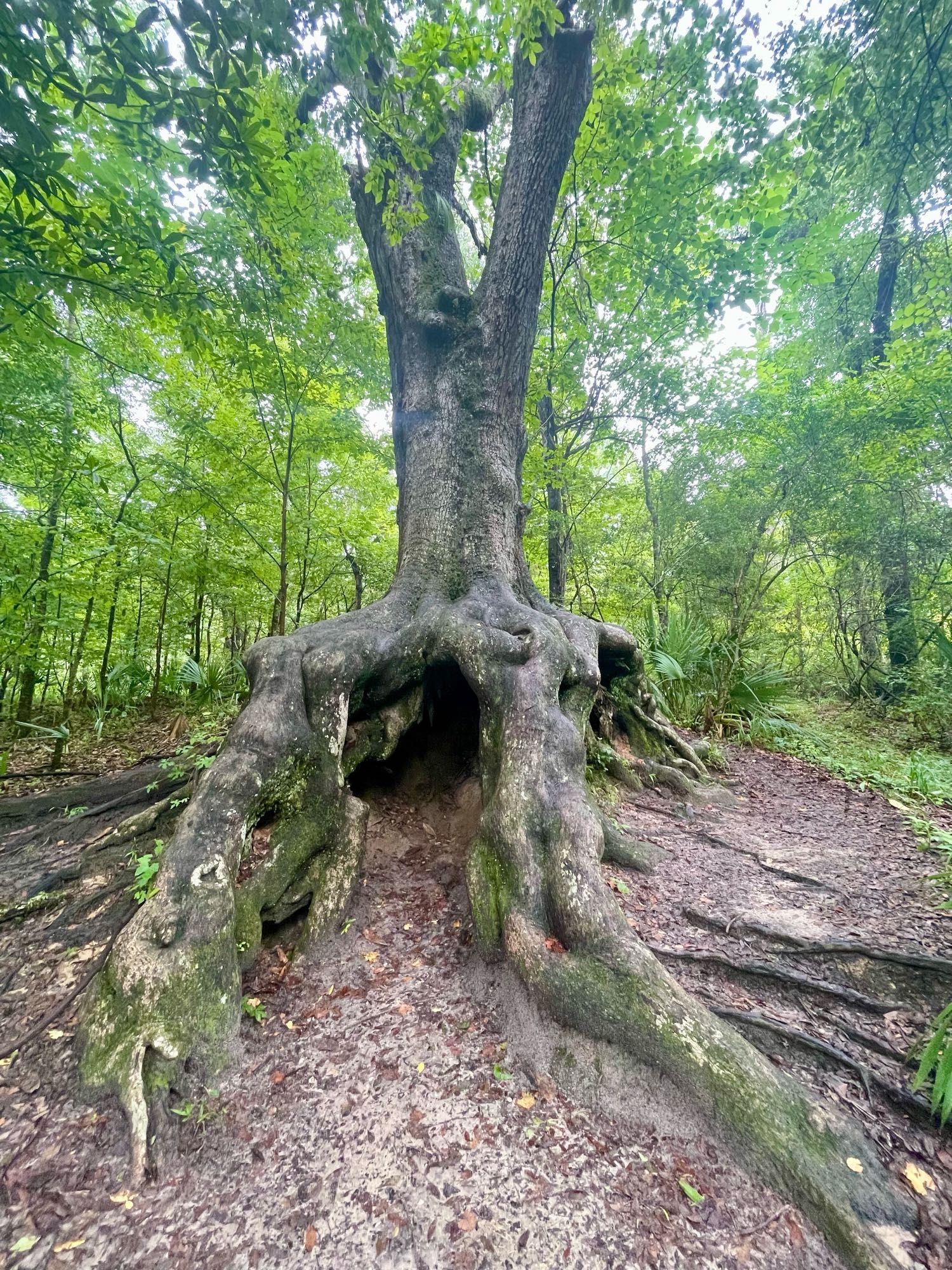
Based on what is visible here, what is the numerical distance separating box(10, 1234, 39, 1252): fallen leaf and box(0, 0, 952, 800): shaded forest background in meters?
3.60

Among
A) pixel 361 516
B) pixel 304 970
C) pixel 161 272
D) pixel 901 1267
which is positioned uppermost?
pixel 361 516

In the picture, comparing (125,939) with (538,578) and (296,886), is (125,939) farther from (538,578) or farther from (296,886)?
(538,578)

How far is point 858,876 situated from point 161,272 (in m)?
6.31

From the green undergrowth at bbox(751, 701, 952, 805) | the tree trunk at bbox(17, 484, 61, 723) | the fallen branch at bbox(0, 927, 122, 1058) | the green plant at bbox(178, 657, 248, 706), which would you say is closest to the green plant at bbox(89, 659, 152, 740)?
the green plant at bbox(178, 657, 248, 706)

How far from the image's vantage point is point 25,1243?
1.17 m

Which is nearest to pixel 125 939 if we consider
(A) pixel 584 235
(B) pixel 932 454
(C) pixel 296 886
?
(C) pixel 296 886

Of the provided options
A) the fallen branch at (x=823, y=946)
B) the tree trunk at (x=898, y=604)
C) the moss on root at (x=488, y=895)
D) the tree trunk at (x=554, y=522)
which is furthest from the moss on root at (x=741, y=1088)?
the tree trunk at (x=898, y=604)

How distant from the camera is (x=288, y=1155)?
56.6 inches

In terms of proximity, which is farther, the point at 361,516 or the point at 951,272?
the point at 361,516

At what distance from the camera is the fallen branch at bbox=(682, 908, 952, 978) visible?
204cm

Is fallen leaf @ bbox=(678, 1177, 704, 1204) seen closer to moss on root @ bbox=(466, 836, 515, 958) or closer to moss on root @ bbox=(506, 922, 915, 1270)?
moss on root @ bbox=(506, 922, 915, 1270)

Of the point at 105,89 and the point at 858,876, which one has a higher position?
the point at 105,89

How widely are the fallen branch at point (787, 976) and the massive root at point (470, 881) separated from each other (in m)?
0.42

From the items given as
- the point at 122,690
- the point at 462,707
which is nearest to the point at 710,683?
the point at 462,707
